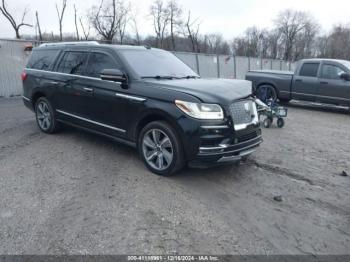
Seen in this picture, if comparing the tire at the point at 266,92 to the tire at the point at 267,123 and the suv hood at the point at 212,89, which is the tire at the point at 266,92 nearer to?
the tire at the point at 267,123

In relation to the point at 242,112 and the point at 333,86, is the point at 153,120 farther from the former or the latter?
the point at 333,86

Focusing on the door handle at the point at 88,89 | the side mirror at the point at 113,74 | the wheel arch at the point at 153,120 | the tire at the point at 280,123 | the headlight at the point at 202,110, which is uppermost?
the side mirror at the point at 113,74

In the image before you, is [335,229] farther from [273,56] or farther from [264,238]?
[273,56]

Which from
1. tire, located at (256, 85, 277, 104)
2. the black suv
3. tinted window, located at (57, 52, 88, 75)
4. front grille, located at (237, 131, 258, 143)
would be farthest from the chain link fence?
front grille, located at (237, 131, 258, 143)

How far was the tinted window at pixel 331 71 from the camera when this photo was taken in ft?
37.2

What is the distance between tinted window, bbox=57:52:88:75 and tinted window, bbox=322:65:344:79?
9226 mm

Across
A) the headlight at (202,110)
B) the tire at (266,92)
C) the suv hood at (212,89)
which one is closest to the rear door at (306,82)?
the tire at (266,92)

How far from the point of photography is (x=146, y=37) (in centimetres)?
4412

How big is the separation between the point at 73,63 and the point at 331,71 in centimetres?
943

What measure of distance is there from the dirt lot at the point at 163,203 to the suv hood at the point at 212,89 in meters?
1.21

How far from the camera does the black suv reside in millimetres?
4289

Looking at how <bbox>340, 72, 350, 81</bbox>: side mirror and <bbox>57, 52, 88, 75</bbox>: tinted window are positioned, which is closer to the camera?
<bbox>57, 52, 88, 75</bbox>: tinted window

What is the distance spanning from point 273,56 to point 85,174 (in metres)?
61.0

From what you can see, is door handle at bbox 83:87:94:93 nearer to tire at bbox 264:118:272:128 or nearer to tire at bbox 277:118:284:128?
tire at bbox 264:118:272:128
